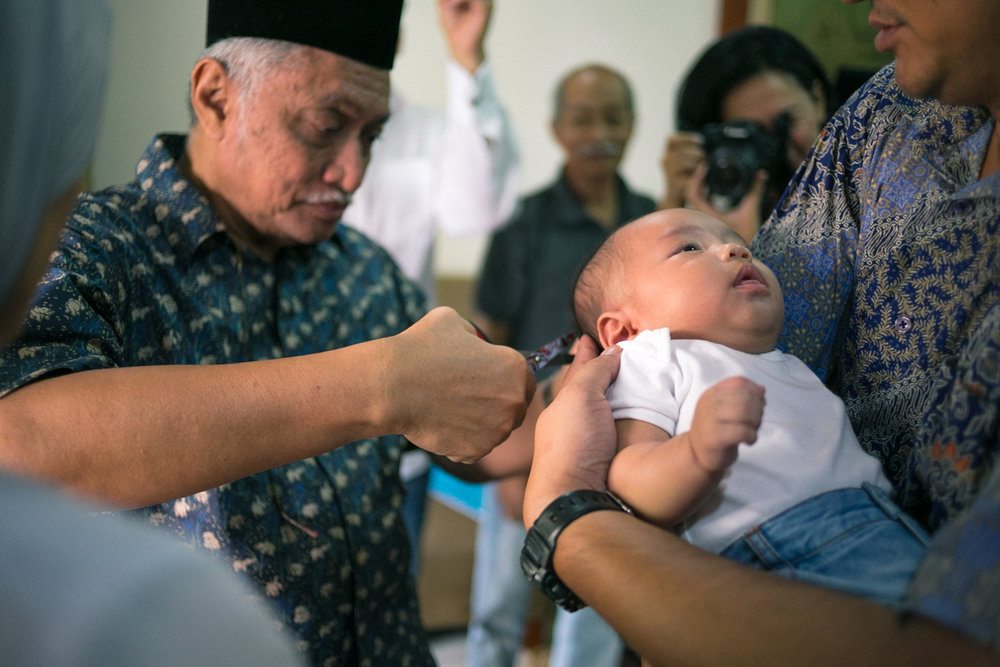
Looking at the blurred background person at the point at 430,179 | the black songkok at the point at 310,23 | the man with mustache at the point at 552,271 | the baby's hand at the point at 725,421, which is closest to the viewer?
the baby's hand at the point at 725,421

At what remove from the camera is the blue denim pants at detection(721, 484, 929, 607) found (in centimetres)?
72

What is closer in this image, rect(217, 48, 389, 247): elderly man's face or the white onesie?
the white onesie

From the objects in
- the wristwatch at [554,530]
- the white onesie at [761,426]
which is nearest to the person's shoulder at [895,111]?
the white onesie at [761,426]

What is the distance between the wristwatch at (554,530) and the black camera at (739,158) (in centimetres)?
121

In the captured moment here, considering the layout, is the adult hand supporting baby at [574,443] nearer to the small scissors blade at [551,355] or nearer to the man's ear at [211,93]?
the small scissors blade at [551,355]

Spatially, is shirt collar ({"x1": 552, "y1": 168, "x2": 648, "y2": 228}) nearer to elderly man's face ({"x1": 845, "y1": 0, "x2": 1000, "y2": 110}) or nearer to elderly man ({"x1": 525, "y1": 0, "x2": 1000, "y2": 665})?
elderly man ({"x1": 525, "y1": 0, "x2": 1000, "y2": 665})

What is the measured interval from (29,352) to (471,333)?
0.50m

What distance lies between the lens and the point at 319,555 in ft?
3.86

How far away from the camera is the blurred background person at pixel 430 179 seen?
2.33 metres

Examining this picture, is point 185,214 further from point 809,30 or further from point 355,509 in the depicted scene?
point 809,30

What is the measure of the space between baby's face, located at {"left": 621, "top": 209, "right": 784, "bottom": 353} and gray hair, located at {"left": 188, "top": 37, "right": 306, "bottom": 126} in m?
0.61

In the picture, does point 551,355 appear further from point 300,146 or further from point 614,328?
point 300,146

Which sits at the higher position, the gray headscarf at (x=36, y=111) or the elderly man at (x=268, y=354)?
the gray headscarf at (x=36, y=111)

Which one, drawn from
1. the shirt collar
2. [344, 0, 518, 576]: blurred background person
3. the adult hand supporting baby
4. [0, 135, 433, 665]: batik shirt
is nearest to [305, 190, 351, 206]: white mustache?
[0, 135, 433, 665]: batik shirt
